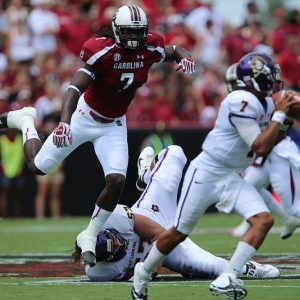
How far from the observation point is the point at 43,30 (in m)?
14.3

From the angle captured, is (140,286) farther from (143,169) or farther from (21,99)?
(21,99)

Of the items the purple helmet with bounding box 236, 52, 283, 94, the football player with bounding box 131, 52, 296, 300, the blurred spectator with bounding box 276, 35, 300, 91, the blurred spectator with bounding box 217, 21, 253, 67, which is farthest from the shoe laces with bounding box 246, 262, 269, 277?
the blurred spectator with bounding box 217, 21, 253, 67

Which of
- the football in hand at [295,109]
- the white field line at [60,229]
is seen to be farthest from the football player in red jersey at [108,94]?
the white field line at [60,229]

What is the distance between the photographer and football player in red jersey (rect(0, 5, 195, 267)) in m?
6.68

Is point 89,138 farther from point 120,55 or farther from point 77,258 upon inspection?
point 77,258

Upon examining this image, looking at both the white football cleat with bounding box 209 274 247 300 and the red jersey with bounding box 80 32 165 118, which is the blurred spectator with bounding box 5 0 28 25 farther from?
the white football cleat with bounding box 209 274 247 300

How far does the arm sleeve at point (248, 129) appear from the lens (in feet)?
16.8

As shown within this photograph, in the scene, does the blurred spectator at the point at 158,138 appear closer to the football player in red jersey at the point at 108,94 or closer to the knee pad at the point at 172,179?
the football player in red jersey at the point at 108,94

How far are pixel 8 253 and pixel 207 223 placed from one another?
14.5ft

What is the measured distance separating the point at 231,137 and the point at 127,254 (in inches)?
54.6

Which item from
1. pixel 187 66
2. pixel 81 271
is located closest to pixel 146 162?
pixel 187 66

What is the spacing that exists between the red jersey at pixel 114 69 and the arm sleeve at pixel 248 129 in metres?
1.99

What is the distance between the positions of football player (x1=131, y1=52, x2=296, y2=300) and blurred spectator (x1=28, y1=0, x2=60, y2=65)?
9.20 m

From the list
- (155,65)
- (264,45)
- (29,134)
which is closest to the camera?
(29,134)
